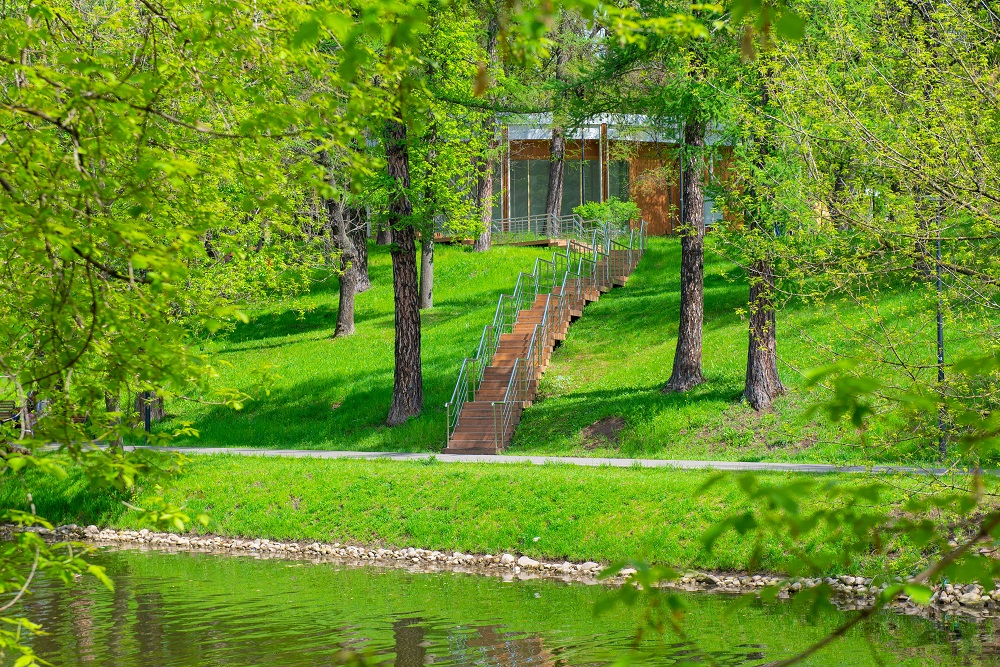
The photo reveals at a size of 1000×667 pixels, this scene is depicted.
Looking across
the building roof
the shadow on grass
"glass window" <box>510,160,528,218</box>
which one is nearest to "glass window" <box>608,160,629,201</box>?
the building roof

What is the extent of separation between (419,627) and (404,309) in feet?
39.2

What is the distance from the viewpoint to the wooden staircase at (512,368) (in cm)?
2128

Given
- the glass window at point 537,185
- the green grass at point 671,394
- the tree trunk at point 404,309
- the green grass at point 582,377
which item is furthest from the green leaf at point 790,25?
the glass window at point 537,185

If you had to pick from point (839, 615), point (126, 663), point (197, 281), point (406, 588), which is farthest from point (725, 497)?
point (197, 281)

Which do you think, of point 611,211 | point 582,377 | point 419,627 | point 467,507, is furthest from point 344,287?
point 419,627

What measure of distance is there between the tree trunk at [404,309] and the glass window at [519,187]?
20454 millimetres

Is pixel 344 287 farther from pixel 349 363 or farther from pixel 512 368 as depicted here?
pixel 512 368

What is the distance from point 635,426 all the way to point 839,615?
887cm

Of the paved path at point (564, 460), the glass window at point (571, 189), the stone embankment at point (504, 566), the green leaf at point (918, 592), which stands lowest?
the stone embankment at point (504, 566)

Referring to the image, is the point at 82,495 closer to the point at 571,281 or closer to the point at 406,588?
the point at 406,588

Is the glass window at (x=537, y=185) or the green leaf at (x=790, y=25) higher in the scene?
the glass window at (x=537, y=185)

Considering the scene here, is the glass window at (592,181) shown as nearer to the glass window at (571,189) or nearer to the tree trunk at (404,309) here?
the glass window at (571,189)

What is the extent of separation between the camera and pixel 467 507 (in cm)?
1648

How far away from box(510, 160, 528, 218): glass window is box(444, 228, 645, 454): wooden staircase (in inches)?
572
